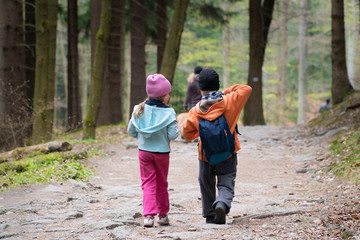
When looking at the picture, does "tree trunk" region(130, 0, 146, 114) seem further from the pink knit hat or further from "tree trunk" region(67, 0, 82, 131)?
the pink knit hat

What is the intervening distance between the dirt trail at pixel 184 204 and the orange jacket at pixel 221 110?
3.23ft

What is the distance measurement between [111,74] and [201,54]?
42.5 ft

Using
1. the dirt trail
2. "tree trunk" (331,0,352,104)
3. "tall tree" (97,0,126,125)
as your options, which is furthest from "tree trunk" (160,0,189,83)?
"tall tree" (97,0,126,125)

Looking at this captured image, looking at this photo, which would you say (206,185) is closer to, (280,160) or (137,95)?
(280,160)

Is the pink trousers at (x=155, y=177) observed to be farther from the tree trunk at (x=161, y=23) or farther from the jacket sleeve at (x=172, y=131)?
the tree trunk at (x=161, y=23)

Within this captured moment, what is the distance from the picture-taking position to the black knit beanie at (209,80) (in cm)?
470

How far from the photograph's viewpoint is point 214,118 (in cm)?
458

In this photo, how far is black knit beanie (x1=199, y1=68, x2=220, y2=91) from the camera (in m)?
4.70

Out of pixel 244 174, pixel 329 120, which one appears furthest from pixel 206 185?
pixel 329 120

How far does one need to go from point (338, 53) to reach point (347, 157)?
6.88m

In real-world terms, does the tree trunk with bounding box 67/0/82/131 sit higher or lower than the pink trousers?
higher

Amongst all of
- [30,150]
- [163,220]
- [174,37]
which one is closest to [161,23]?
[174,37]

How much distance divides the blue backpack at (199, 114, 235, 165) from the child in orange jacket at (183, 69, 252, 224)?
0.08 metres

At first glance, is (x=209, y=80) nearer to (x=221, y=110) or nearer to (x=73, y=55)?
(x=221, y=110)
